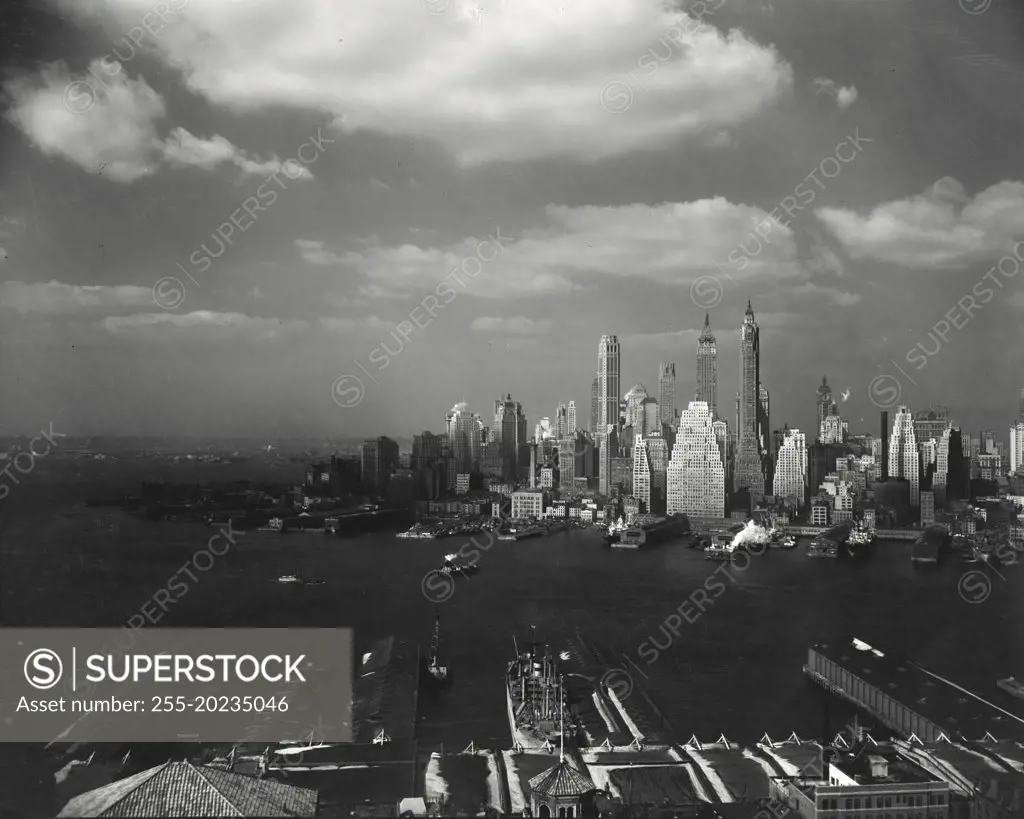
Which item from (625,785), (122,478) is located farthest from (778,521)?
(122,478)

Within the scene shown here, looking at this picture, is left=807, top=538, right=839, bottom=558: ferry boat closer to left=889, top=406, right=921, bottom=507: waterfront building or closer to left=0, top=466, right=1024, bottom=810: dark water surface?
left=0, top=466, right=1024, bottom=810: dark water surface

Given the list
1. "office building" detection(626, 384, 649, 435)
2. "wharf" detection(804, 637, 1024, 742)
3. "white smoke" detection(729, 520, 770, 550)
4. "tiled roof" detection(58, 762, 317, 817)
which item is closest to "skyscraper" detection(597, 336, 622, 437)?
"office building" detection(626, 384, 649, 435)

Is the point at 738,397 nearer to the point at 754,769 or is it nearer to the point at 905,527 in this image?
the point at 905,527

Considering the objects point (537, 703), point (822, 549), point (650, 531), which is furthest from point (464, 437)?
point (822, 549)

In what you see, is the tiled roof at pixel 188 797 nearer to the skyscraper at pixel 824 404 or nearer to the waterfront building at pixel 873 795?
the waterfront building at pixel 873 795

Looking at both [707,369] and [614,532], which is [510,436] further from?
[707,369]

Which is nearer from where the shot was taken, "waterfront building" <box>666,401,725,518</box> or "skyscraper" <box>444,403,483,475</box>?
"skyscraper" <box>444,403,483,475</box>

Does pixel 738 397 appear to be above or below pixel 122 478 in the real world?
above
